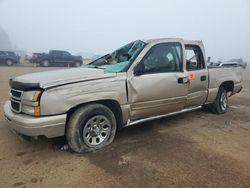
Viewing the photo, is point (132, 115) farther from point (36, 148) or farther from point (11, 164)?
point (11, 164)

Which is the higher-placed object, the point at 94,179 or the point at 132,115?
the point at 132,115

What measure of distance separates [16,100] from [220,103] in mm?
4741

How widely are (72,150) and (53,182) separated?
82 cm

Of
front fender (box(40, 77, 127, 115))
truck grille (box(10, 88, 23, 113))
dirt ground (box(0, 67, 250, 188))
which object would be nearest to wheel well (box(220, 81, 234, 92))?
dirt ground (box(0, 67, 250, 188))

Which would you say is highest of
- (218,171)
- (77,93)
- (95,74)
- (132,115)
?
(95,74)

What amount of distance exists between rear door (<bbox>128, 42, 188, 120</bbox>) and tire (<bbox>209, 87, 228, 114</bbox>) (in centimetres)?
161

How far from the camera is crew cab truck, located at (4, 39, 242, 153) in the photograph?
329cm

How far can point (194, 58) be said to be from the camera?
5.29 meters

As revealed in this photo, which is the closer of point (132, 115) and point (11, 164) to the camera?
point (11, 164)

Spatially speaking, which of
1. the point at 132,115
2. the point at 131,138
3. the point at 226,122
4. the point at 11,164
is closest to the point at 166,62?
the point at 132,115

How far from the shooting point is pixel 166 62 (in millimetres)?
4441

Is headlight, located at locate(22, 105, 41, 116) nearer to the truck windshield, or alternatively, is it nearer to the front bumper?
the front bumper

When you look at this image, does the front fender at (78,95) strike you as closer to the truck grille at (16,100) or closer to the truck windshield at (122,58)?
the truck windshield at (122,58)

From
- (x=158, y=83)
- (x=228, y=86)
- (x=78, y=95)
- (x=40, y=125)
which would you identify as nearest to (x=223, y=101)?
(x=228, y=86)
